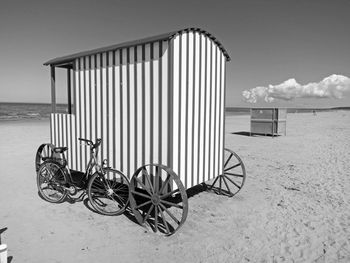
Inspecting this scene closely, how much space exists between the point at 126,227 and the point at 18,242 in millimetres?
1613

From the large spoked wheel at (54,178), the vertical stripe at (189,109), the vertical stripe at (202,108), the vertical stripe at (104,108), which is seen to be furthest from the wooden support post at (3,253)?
the vertical stripe at (202,108)

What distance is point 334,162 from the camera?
9172mm

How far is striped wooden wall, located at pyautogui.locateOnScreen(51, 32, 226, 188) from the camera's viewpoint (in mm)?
4184

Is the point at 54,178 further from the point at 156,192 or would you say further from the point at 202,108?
the point at 202,108

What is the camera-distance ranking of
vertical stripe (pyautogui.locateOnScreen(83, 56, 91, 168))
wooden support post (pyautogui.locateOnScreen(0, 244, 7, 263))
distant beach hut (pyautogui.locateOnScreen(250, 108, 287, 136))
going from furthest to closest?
distant beach hut (pyautogui.locateOnScreen(250, 108, 287, 136)), vertical stripe (pyautogui.locateOnScreen(83, 56, 91, 168)), wooden support post (pyautogui.locateOnScreen(0, 244, 7, 263))

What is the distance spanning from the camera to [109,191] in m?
4.66

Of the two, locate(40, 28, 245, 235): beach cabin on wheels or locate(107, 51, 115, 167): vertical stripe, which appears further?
locate(107, 51, 115, 167): vertical stripe

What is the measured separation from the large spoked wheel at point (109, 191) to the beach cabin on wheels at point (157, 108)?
216mm

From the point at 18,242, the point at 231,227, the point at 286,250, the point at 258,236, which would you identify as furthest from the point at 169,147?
the point at 18,242

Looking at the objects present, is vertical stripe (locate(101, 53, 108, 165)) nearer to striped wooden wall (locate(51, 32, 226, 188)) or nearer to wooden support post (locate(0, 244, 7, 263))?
striped wooden wall (locate(51, 32, 226, 188))

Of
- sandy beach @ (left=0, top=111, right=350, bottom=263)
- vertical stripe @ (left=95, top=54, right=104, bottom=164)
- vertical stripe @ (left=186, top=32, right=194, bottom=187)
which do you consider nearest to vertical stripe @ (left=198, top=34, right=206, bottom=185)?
vertical stripe @ (left=186, top=32, right=194, bottom=187)

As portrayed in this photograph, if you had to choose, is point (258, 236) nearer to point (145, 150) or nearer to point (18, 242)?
point (145, 150)

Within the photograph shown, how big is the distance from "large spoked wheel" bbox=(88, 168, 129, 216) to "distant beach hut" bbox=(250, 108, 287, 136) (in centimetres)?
1275

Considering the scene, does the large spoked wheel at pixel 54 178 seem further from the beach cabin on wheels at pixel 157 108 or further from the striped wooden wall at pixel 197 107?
the striped wooden wall at pixel 197 107
